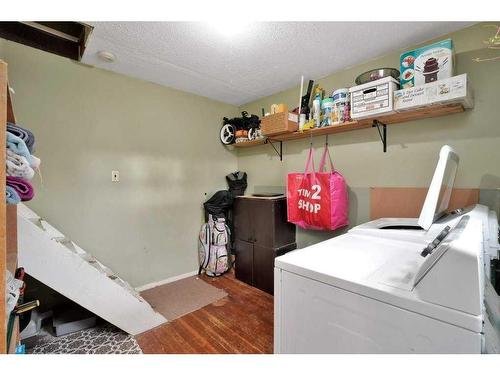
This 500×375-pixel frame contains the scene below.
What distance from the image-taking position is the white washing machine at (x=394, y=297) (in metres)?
0.56

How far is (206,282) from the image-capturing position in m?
2.66

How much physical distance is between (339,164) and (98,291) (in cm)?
230

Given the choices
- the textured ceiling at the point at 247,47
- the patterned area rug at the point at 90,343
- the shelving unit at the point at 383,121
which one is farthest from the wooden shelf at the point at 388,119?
the patterned area rug at the point at 90,343

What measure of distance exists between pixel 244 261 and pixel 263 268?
0.30m

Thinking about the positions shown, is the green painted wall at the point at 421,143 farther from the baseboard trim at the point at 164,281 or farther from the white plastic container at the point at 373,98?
the baseboard trim at the point at 164,281

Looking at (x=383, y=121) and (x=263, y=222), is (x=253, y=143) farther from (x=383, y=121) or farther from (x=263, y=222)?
(x=383, y=121)

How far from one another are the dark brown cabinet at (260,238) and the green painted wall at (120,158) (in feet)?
2.00

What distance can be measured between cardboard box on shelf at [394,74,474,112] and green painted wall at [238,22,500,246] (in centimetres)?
16

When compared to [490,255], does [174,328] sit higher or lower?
lower

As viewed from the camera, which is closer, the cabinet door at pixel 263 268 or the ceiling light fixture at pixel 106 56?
the ceiling light fixture at pixel 106 56

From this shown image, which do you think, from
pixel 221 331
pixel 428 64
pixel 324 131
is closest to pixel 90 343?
pixel 221 331

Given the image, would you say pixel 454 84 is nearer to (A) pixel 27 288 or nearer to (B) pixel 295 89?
(B) pixel 295 89
